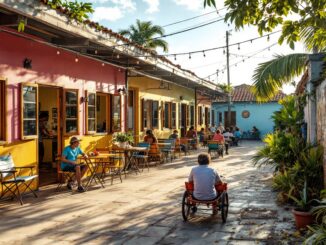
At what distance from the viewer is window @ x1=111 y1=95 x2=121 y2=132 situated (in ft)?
40.1

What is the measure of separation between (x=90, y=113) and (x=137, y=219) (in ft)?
17.0

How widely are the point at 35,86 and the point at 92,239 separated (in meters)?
4.36

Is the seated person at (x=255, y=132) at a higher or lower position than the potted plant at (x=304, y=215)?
higher

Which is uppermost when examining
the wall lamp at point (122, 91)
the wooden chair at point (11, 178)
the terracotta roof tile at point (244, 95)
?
the terracotta roof tile at point (244, 95)

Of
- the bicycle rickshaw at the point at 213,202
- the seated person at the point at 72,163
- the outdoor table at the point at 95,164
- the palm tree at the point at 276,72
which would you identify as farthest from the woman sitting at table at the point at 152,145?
the bicycle rickshaw at the point at 213,202

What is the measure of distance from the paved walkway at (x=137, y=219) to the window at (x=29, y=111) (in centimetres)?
134

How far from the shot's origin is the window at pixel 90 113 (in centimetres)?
1069

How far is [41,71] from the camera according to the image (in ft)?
29.0

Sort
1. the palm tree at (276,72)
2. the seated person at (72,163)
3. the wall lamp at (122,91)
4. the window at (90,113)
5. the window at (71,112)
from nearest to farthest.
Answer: the seated person at (72,163), the window at (71,112), the palm tree at (276,72), the window at (90,113), the wall lamp at (122,91)

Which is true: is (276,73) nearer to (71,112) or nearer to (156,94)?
(71,112)

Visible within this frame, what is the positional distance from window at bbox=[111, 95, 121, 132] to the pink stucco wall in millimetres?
566

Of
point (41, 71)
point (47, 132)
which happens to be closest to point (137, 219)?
point (41, 71)

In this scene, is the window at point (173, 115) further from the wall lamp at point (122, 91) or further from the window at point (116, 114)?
the window at point (116, 114)

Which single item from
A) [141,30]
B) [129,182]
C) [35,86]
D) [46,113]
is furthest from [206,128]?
[35,86]
